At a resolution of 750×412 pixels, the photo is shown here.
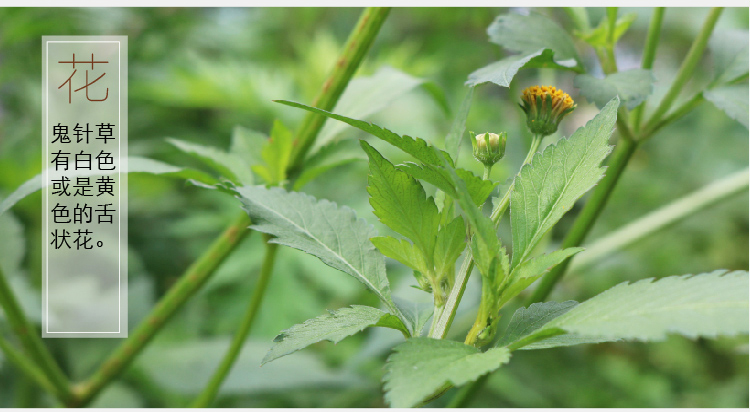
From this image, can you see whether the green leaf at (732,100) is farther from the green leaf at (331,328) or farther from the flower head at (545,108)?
the green leaf at (331,328)

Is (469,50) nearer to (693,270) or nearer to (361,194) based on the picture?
(361,194)

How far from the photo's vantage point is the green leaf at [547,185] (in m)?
0.26

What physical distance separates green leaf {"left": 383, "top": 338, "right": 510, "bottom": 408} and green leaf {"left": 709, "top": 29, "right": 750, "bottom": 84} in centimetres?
32

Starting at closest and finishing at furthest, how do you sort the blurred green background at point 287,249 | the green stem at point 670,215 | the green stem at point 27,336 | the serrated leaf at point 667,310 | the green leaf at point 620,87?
the serrated leaf at point 667,310 → the green leaf at point 620,87 → the green stem at point 27,336 → the green stem at point 670,215 → the blurred green background at point 287,249

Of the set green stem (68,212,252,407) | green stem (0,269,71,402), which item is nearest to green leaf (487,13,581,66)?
green stem (68,212,252,407)

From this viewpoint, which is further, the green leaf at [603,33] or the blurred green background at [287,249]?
the blurred green background at [287,249]

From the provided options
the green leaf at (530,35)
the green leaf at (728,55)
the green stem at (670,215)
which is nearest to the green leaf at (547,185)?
the green leaf at (530,35)

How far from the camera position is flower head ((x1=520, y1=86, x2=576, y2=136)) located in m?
0.28

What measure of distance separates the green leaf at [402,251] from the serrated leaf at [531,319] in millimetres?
47

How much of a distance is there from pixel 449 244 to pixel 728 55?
0.31 metres

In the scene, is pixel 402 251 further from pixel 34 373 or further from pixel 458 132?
pixel 34 373

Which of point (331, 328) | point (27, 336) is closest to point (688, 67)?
point (331, 328)

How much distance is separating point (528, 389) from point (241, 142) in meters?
0.65

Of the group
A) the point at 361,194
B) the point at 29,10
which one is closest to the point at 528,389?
the point at 361,194
